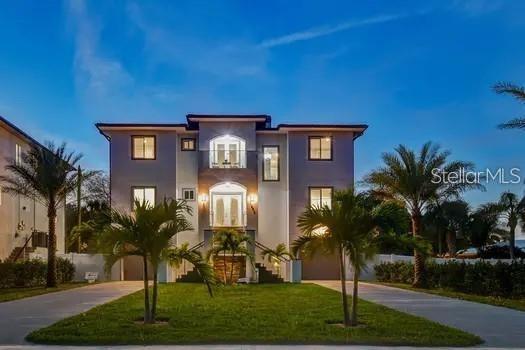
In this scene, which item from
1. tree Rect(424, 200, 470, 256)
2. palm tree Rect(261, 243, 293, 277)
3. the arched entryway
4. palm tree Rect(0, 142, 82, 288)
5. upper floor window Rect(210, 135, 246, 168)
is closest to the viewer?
palm tree Rect(0, 142, 82, 288)

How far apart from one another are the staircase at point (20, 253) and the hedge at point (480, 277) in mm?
19018

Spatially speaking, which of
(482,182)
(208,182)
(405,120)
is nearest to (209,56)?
(208,182)

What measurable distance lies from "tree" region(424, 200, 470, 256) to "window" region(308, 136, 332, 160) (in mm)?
13667

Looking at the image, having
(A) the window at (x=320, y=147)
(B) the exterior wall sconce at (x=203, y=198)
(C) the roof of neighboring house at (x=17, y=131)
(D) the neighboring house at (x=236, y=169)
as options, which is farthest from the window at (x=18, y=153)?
(A) the window at (x=320, y=147)

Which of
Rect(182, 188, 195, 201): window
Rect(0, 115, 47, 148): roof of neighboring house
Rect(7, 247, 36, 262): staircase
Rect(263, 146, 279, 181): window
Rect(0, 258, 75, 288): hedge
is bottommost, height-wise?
Rect(0, 258, 75, 288): hedge

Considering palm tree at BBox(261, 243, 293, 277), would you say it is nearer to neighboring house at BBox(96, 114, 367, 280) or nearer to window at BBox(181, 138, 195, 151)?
neighboring house at BBox(96, 114, 367, 280)

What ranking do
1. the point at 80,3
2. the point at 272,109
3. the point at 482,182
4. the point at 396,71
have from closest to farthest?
the point at 80,3 < the point at 482,182 < the point at 396,71 < the point at 272,109

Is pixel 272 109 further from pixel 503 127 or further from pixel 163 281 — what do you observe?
pixel 503 127

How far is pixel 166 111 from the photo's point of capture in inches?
1280

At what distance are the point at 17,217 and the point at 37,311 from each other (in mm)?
17121

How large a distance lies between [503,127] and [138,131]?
18.7 m

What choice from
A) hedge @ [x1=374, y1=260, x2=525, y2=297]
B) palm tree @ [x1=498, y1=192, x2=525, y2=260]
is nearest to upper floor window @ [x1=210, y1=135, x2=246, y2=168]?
hedge @ [x1=374, y1=260, x2=525, y2=297]

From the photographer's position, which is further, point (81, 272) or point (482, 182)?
point (81, 272)

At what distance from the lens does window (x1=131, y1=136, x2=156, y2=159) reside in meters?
30.9
